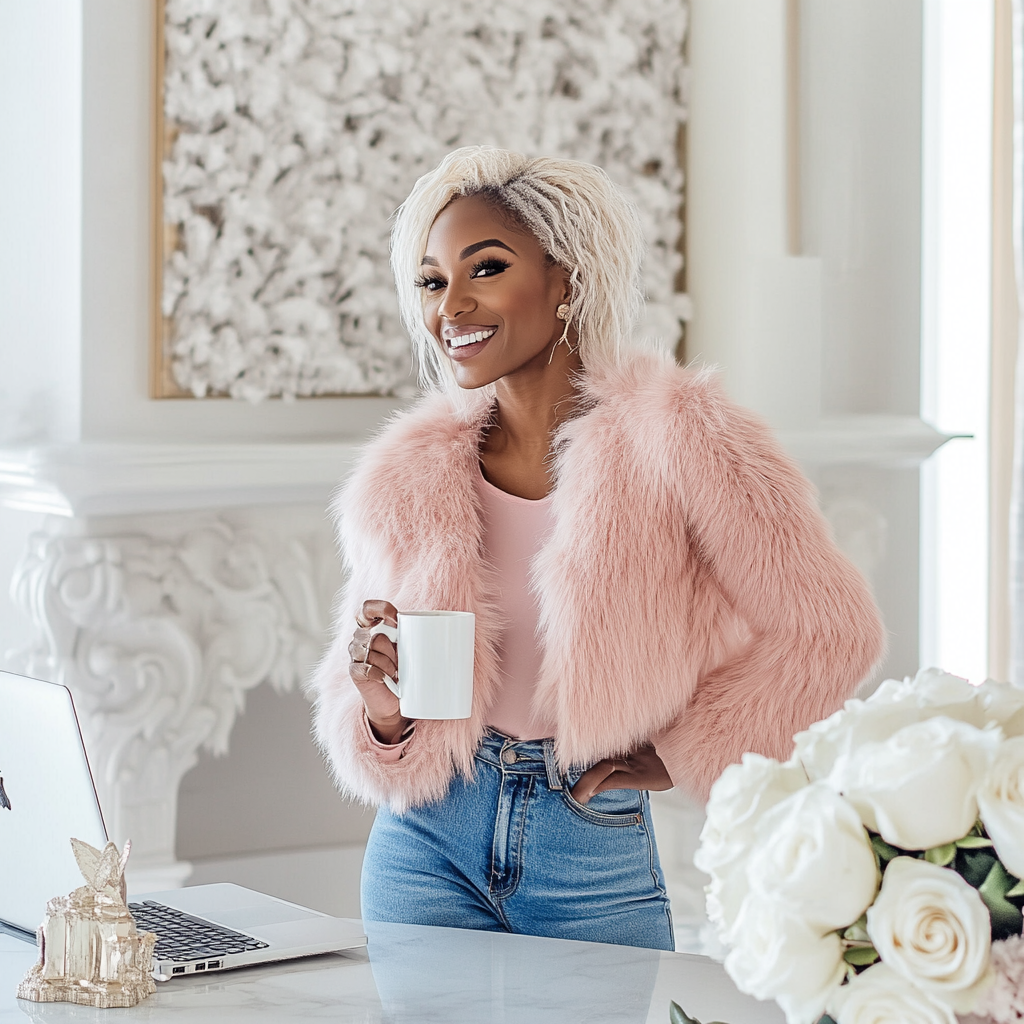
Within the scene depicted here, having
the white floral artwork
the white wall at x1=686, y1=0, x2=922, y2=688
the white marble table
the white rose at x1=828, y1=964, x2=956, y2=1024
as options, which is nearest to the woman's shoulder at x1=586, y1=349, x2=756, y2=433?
the white marble table

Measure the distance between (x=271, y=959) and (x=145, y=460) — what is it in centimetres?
107

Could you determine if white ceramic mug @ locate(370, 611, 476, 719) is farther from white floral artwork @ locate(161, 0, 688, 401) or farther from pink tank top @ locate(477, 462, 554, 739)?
white floral artwork @ locate(161, 0, 688, 401)

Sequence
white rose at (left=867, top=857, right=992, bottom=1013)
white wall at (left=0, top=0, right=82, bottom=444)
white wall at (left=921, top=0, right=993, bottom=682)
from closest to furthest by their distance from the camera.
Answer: white rose at (left=867, top=857, right=992, bottom=1013)
white wall at (left=0, top=0, right=82, bottom=444)
white wall at (left=921, top=0, right=993, bottom=682)

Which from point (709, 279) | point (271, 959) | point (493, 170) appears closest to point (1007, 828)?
point (271, 959)

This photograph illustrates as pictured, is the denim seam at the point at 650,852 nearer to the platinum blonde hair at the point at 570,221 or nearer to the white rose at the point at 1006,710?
the platinum blonde hair at the point at 570,221

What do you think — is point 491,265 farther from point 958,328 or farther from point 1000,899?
point 958,328

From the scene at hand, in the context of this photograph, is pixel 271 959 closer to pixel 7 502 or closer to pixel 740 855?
pixel 740 855

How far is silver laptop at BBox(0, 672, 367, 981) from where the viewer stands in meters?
0.93

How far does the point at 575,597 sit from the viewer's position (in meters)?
1.21

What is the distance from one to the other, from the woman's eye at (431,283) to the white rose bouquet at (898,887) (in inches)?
29.8

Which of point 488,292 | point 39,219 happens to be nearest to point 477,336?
point 488,292

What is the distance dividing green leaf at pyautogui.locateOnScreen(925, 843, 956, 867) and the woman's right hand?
60cm

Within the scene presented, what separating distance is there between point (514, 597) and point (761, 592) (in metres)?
0.23

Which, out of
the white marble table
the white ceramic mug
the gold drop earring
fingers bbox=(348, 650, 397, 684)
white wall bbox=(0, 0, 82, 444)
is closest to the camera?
the white marble table
